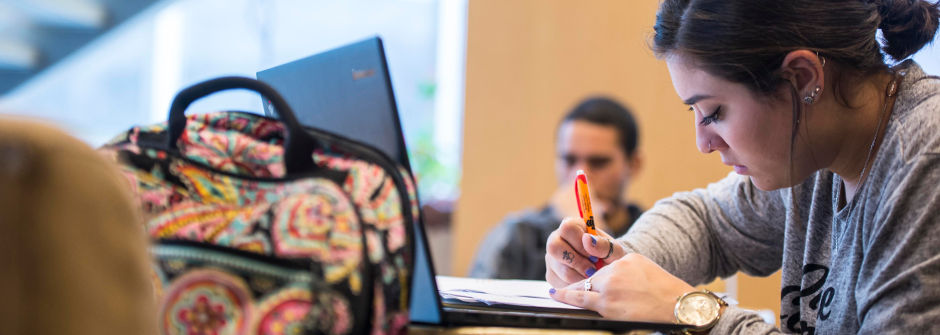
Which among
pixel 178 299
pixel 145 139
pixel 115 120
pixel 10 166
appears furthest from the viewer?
pixel 115 120

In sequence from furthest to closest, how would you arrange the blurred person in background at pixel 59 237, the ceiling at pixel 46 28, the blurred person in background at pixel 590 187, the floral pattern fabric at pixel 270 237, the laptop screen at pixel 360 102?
the ceiling at pixel 46 28 < the blurred person in background at pixel 590 187 < the laptop screen at pixel 360 102 < the floral pattern fabric at pixel 270 237 < the blurred person in background at pixel 59 237

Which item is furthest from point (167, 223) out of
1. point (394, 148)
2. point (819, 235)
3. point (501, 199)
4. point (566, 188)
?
point (501, 199)

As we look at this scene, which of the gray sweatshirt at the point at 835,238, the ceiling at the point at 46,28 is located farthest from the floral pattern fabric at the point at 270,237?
the ceiling at the point at 46,28

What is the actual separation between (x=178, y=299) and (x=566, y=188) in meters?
1.71

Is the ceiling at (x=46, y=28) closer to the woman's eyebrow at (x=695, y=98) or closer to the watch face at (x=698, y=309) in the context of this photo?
the woman's eyebrow at (x=695, y=98)

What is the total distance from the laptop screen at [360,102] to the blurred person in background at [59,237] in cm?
24

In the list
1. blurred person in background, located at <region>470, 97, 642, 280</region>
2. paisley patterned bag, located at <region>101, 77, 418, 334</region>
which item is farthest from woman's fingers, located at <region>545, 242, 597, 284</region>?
blurred person in background, located at <region>470, 97, 642, 280</region>

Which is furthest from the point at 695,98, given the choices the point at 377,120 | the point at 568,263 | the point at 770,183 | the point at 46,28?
the point at 46,28

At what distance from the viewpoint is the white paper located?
0.73 m

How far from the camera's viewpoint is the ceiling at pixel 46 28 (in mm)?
2479

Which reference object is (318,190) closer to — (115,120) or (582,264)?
(582,264)

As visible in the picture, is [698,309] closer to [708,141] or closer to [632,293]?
[632,293]

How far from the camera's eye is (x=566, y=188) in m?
2.15

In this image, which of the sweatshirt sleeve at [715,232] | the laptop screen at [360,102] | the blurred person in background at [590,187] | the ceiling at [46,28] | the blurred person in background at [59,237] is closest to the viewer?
the blurred person in background at [59,237]
